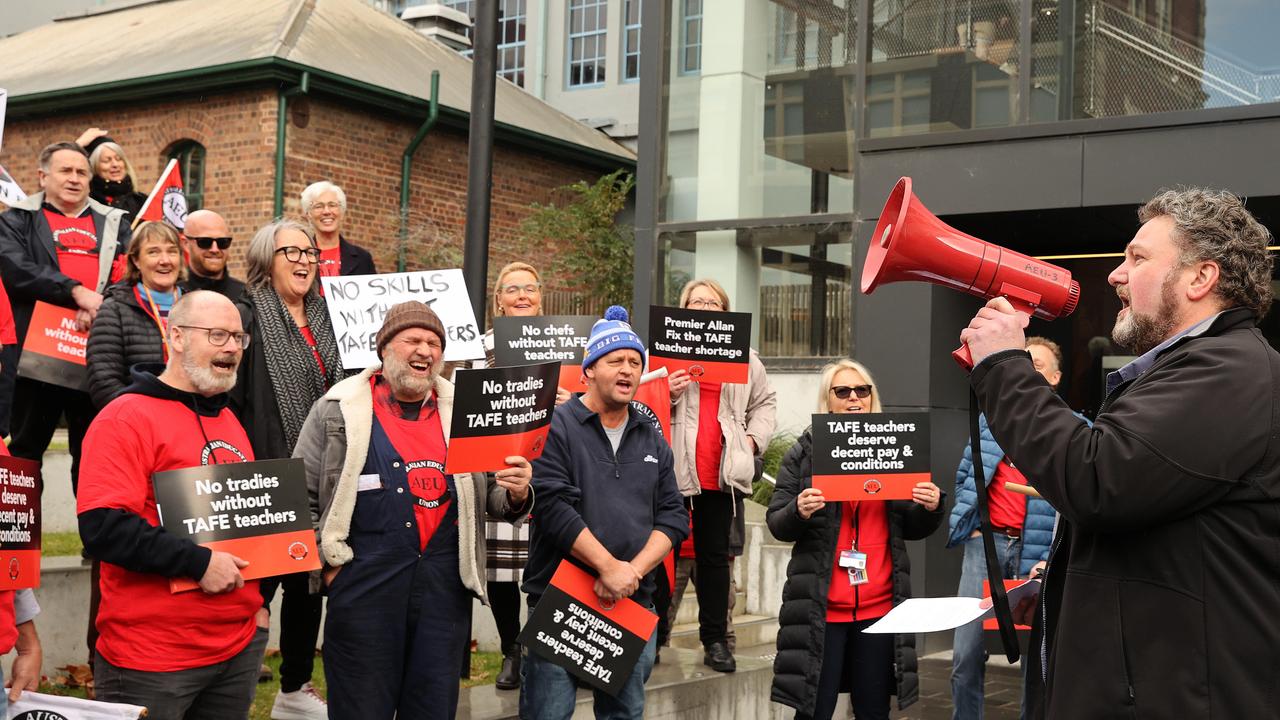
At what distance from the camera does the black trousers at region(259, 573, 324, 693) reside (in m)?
6.02

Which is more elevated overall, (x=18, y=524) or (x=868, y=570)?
(x=18, y=524)

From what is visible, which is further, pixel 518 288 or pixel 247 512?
pixel 518 288

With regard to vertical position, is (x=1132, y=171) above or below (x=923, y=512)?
above

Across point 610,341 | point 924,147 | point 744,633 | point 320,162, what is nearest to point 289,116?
point 320,162

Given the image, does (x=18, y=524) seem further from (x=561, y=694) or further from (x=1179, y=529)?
(x=1179, y=529)

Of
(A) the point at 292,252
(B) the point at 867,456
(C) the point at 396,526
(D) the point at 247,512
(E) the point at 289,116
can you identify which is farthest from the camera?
(E) the point at 289,116

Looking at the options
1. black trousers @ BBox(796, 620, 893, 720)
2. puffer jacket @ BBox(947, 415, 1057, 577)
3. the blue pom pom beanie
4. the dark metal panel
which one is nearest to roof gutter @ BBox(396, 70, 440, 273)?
the dark metal panel

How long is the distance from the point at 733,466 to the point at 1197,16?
6.06 metres

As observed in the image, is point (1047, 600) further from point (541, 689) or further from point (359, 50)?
point (359, 50)

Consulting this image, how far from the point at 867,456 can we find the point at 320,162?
1529cm

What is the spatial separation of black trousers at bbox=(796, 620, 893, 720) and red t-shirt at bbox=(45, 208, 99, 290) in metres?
4.33

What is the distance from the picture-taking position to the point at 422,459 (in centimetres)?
515

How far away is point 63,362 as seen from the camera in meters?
6.61

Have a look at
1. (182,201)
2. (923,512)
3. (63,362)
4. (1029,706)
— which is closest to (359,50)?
(182,201)
